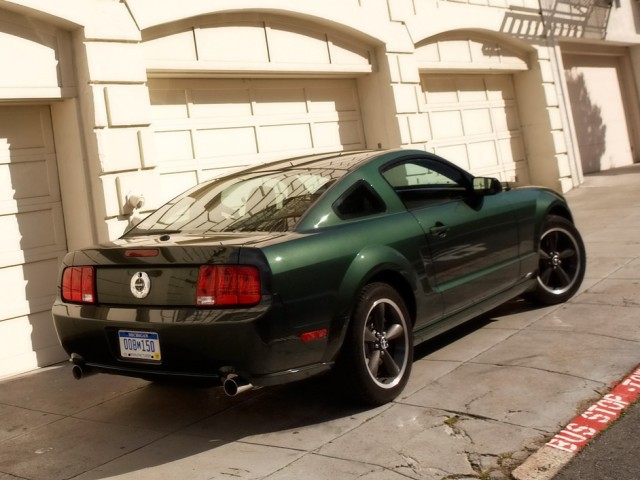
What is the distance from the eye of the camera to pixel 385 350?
14.6ft

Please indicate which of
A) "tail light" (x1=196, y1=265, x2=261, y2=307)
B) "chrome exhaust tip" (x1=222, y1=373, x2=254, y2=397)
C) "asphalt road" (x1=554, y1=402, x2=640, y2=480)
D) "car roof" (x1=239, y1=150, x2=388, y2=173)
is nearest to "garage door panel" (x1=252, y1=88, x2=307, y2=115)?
"car roof" (x1=239, y1=150, x2=388, y2=173)

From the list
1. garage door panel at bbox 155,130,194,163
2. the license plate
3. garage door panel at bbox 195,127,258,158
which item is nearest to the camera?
the license plate

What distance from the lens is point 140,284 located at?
13.5ft

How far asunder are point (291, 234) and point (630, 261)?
4.88m

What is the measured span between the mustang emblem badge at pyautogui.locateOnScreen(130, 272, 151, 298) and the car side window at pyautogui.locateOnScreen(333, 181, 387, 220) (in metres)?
1.18

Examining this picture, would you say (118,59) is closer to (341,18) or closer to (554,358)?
(341,18)

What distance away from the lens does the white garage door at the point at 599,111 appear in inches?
642

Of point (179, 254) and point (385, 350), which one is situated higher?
point (179, 254)

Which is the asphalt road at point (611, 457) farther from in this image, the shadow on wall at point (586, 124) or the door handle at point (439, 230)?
the shadow on wall at point (586, 124)

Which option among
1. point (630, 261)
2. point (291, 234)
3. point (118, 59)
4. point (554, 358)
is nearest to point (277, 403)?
point (291, 234)

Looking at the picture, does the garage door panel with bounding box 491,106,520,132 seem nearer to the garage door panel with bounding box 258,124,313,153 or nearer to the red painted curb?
the garage door panel with bounding box 258,124,313,153

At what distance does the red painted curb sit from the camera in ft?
12.0

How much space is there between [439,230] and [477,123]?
8.24 meters

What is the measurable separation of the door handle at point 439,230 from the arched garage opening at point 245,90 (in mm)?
3896
